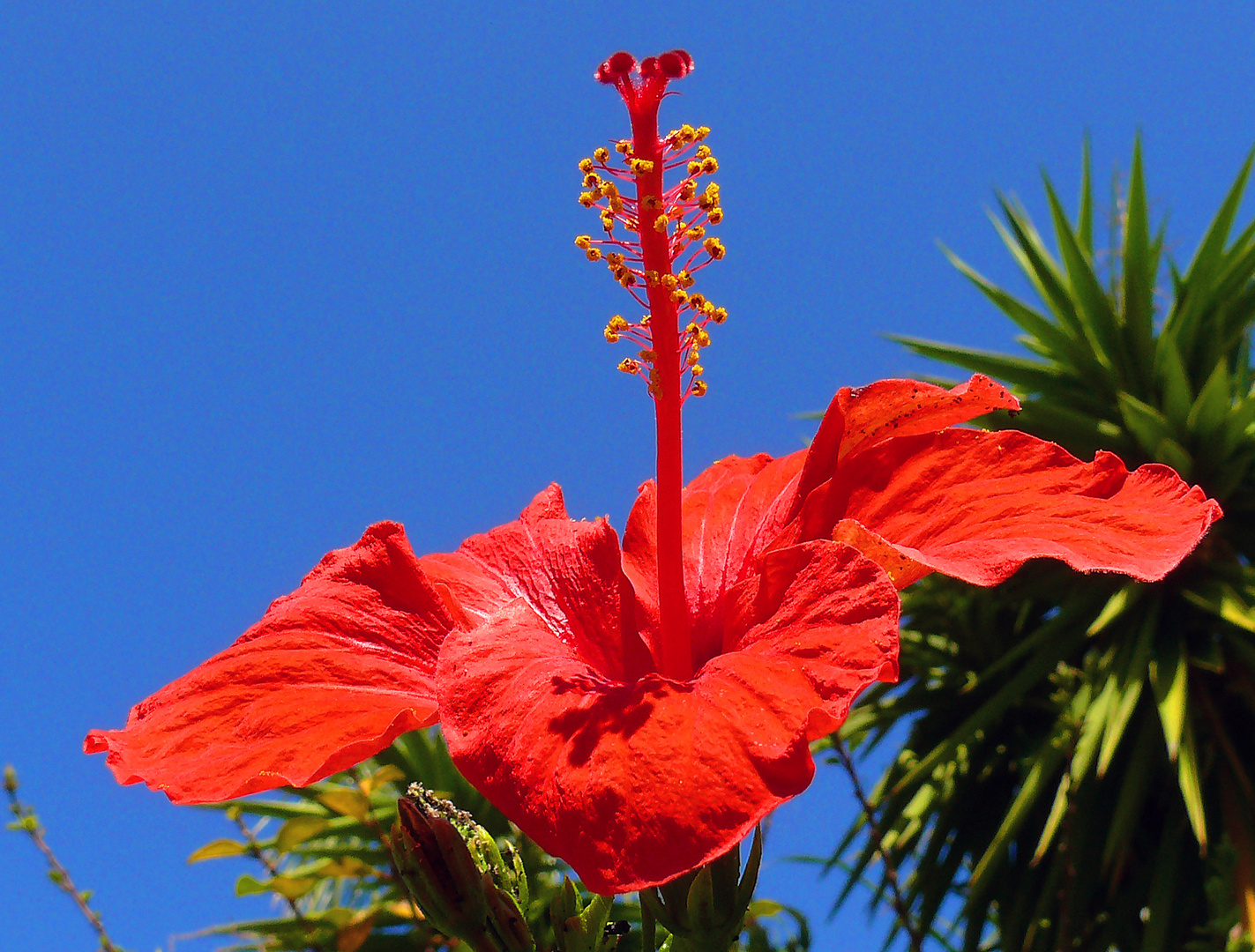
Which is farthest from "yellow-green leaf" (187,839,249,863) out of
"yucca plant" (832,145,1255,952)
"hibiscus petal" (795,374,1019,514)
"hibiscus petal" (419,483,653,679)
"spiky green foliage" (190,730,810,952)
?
"yucca plant" (832,145,1255,952)

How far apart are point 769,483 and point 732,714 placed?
22.1 inches

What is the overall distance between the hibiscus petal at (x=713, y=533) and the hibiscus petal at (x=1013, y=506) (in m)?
0.13

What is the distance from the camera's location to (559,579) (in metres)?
1.14

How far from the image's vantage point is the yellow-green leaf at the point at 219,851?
1827 mm

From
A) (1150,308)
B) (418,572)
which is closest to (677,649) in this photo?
(418,572)

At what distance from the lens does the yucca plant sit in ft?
13.4

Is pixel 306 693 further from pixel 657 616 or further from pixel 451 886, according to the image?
pixel 657 616

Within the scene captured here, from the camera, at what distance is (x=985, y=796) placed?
190 inches

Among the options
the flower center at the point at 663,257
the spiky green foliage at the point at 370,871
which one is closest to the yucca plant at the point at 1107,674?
the spiky green foliage at the point at 370,871

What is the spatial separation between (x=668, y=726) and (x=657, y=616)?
1.22 ft

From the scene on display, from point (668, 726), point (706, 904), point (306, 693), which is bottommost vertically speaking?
point (706, 904)

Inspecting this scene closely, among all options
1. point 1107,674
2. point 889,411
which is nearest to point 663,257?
point 889,411

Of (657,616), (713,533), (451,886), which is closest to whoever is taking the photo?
(451,886)

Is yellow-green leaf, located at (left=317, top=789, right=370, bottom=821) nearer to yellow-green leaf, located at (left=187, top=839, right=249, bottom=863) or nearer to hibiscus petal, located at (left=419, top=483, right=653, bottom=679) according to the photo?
yellow-green leaf, located at (left=187, top=839, right=249, bottom=863)
